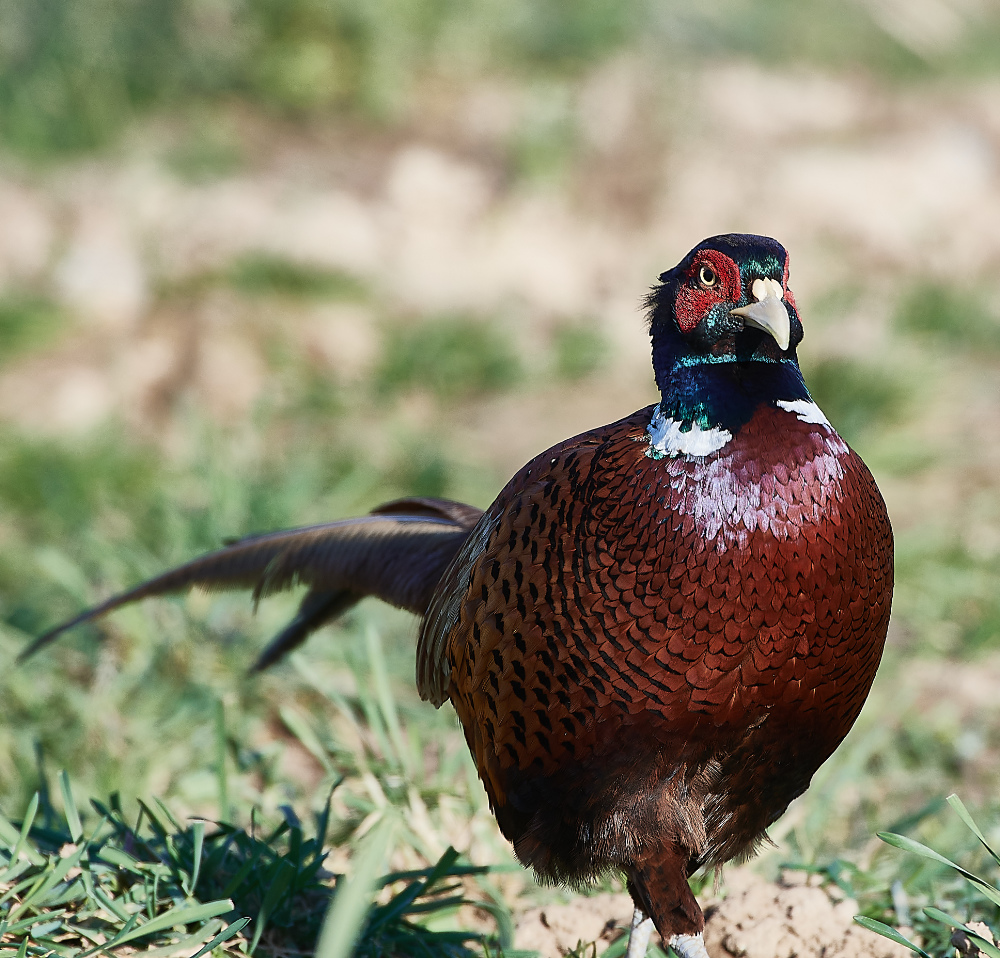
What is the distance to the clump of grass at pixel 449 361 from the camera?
19.9ft

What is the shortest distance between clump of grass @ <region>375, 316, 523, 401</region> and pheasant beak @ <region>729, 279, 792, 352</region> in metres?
4.33

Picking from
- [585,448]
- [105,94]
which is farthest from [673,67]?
[585,448]

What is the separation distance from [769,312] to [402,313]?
499 cm

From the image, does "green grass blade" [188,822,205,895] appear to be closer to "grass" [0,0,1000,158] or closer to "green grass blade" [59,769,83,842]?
"green grass blade" [59,769,83,842]

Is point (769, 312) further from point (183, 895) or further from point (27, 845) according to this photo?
point (27, 845)

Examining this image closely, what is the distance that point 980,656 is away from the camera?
4023mm

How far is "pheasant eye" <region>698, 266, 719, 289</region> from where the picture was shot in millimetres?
1821

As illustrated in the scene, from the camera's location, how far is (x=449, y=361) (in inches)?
241

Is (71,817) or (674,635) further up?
(674,635)

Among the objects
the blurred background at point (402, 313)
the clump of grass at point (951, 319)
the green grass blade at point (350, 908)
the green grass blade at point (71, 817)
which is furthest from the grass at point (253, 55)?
the green grass blade at point (350, 908)

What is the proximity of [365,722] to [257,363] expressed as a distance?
2976 millimetres

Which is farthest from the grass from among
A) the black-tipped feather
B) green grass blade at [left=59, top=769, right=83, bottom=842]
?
green grass blade at [left=59, top=769, right=83, bottom=842]

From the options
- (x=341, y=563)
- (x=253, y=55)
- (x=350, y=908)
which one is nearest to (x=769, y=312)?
(x=350, y=908)

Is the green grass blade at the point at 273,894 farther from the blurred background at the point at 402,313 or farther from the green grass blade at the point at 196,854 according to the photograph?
the blurred background at the point at 402,313
